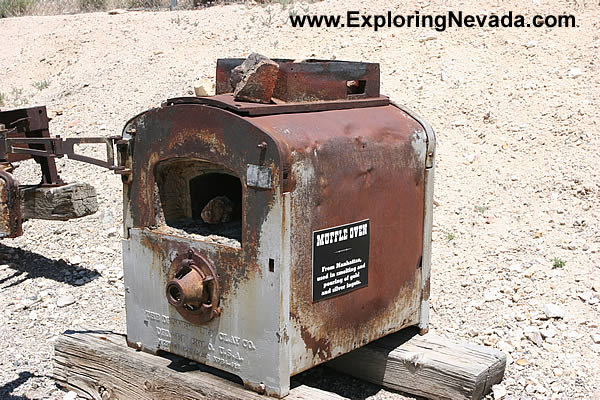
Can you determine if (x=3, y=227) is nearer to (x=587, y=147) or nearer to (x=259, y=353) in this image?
(x=259, y=353)

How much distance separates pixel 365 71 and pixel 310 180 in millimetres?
769

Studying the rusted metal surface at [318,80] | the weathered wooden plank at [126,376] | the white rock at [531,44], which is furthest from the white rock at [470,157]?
the weathered wooden plank at [126,376]

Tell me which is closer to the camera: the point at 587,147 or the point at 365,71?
the point at 365,71

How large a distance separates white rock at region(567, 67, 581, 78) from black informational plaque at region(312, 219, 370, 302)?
4.43m

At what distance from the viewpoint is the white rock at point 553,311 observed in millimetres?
3787

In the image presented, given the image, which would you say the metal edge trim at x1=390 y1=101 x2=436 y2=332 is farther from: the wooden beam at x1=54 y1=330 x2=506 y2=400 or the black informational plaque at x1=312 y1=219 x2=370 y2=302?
the black informational plaque at x1=312 y1=219 x2=370 y2=302

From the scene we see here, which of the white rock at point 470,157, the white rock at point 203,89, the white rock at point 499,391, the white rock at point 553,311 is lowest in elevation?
the white rock at point 499,391

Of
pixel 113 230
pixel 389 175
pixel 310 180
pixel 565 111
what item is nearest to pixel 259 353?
pixel 310 180

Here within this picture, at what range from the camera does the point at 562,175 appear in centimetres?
541

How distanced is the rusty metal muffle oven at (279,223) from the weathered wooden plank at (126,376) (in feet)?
0.25

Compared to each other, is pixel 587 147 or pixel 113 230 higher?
pixel 587 147

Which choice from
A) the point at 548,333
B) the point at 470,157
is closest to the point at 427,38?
the point at 470,157

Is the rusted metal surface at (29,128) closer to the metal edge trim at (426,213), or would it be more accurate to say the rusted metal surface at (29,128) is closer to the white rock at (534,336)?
the metal edge trim at (426,213)
